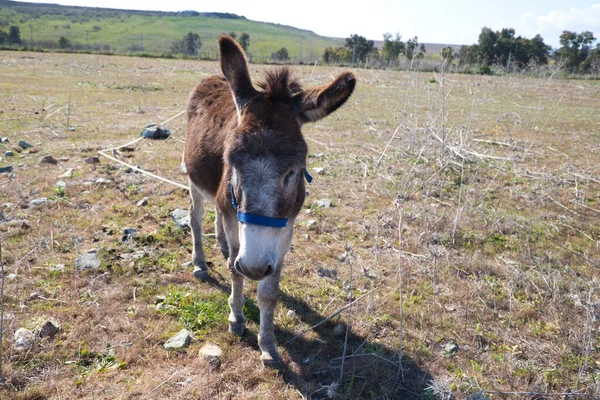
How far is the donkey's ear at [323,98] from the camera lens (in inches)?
114

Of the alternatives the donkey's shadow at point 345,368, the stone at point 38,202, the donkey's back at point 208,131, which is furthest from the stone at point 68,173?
the donkey's shadow at point 345,368

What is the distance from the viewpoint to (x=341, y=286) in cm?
448

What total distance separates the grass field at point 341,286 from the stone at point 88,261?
94 mm

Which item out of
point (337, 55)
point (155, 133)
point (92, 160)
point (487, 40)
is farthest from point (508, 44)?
point (92, 160)

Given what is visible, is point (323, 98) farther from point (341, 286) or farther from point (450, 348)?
point (450, 348)

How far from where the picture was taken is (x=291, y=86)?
10.9ft

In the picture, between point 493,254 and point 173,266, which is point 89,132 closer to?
point 173,266

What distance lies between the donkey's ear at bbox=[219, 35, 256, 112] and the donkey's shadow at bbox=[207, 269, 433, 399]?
92.9 inches

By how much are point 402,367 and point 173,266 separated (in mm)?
3062

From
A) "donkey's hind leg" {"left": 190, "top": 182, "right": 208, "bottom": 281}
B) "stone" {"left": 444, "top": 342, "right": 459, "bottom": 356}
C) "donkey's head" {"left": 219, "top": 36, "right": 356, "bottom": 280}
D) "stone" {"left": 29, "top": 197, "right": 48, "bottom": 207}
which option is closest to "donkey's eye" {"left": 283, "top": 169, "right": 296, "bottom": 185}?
"donkey's head" {"left": 219, "top": 36, "right": 356, "bottom": 280}

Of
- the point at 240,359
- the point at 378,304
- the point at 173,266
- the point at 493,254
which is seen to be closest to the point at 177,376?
the point at 240,359

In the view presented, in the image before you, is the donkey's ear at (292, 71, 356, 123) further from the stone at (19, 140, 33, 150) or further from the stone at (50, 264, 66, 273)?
the stone at (19, 140, 33, 150)

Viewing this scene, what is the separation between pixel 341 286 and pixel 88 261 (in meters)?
3.27

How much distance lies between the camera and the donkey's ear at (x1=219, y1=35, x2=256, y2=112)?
3232 millimetres
